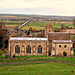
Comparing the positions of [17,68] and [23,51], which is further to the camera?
[23,51]

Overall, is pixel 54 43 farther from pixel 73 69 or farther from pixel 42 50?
pixel 73 69

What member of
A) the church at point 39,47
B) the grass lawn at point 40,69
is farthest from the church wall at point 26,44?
the grass lawn at point 40,69

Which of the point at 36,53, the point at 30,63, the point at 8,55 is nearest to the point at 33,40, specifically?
the point at 36,53

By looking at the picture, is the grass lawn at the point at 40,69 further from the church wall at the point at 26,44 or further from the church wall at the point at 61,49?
the church wall at the point at 26,44

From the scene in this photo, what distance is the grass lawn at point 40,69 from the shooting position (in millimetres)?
35375

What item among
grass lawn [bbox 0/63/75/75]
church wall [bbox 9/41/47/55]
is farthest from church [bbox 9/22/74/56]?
grass lawn [bbox 0/63/75/75]

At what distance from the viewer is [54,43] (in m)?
52.8

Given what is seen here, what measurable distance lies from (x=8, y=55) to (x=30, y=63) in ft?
33.3

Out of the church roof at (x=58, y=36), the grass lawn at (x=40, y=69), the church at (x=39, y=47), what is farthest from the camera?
the church roof at (x=58, y=36)

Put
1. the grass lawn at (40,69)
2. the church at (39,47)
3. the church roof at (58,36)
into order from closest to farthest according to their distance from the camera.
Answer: the grass lawn at (40,69) < the church at (39,47) < the church roof at (58,36)

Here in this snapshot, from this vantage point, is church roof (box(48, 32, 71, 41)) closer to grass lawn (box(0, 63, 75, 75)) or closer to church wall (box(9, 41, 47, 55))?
church wall (box(9, 41, 47, 55))

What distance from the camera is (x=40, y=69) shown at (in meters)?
37.9

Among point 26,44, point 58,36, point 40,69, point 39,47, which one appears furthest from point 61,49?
point 40,69

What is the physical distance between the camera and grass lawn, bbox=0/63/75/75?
3538cm
